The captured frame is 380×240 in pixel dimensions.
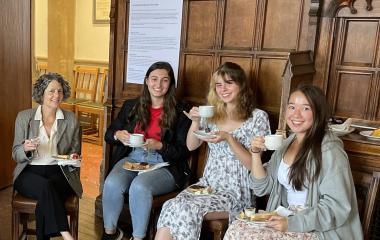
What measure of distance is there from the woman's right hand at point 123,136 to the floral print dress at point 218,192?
0.51 meters

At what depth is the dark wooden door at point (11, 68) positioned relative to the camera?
11.8 ft

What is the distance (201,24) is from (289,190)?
135 cm

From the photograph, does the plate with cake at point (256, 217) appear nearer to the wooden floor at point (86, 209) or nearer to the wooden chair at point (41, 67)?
the wooden floor at point (86, 209)

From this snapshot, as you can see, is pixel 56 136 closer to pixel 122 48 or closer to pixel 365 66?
pixel 122 48

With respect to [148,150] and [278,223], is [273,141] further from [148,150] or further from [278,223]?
[148,150]

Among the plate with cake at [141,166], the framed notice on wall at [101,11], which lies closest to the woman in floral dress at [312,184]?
the plate with cake at [141,166]

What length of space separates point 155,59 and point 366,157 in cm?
165

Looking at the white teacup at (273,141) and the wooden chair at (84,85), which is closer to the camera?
the white teacup at (273,141)

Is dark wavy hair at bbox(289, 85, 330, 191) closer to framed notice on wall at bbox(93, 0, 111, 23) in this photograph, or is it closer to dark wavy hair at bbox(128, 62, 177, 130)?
dark wavy hair at bbox(128, 62, 177, 130)

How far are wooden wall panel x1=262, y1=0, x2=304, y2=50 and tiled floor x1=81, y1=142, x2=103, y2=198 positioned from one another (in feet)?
7.46

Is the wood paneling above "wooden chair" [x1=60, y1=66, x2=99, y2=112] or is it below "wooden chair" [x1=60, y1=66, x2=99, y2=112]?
above

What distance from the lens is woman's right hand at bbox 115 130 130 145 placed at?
2.56m

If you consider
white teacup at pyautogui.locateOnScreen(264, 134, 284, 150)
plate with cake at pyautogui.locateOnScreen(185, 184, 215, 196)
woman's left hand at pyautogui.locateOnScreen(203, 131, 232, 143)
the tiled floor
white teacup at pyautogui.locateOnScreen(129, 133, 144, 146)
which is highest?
white teacup at pyautogui.locateOnScreen(264, 134, 284, 150)

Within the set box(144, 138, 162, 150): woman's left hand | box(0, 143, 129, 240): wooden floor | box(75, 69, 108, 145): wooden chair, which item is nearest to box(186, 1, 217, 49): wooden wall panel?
box(144, 138, 162, 150): woman's left hand
